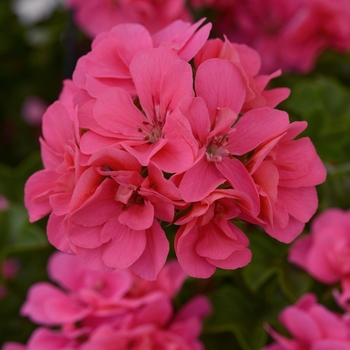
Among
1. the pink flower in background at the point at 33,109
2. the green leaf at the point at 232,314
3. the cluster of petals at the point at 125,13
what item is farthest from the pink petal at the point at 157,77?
the pink flower in background at the point at 33,109

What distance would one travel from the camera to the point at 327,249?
701 millimetres

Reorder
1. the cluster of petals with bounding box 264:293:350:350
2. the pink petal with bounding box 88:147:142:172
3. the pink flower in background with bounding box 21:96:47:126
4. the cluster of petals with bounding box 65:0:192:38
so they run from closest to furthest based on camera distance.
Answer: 1. the pink petal with bounding box 88:147:142:172
2. the cluster of petals with bounding box 264:293:350:350
3. the cluster of petals with bounding box 65:0:192:38
4. the pink flower in background with bounding box 21:96:47:126

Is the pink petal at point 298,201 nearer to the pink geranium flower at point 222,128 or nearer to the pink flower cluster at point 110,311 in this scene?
the pink geranium flower at point 222,128

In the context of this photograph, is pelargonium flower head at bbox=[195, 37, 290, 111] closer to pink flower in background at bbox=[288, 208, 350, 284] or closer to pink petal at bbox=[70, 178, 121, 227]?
pink petal at bbox=[70, 178, 121, 227]

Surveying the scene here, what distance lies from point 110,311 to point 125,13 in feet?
1.93

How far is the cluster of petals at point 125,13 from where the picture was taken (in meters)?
0.95

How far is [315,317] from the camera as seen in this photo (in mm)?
639

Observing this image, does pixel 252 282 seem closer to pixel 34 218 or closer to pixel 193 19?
pixel 34 218

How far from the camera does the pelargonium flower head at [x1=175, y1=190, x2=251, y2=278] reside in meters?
0.45

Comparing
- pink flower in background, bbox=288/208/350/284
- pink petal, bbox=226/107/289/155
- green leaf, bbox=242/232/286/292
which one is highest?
pink petal, bbox=226/107/289/155

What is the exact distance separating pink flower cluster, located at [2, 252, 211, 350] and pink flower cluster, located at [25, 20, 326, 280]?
6.8 inches

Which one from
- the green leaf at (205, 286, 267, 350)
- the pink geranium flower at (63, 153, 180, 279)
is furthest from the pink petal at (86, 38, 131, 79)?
the green leaf at (205, 286, 267, 350)

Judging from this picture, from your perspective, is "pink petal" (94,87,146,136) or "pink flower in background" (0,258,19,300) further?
"pink flower in background" (0,258,19,300)

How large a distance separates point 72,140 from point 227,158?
0.14 meters
